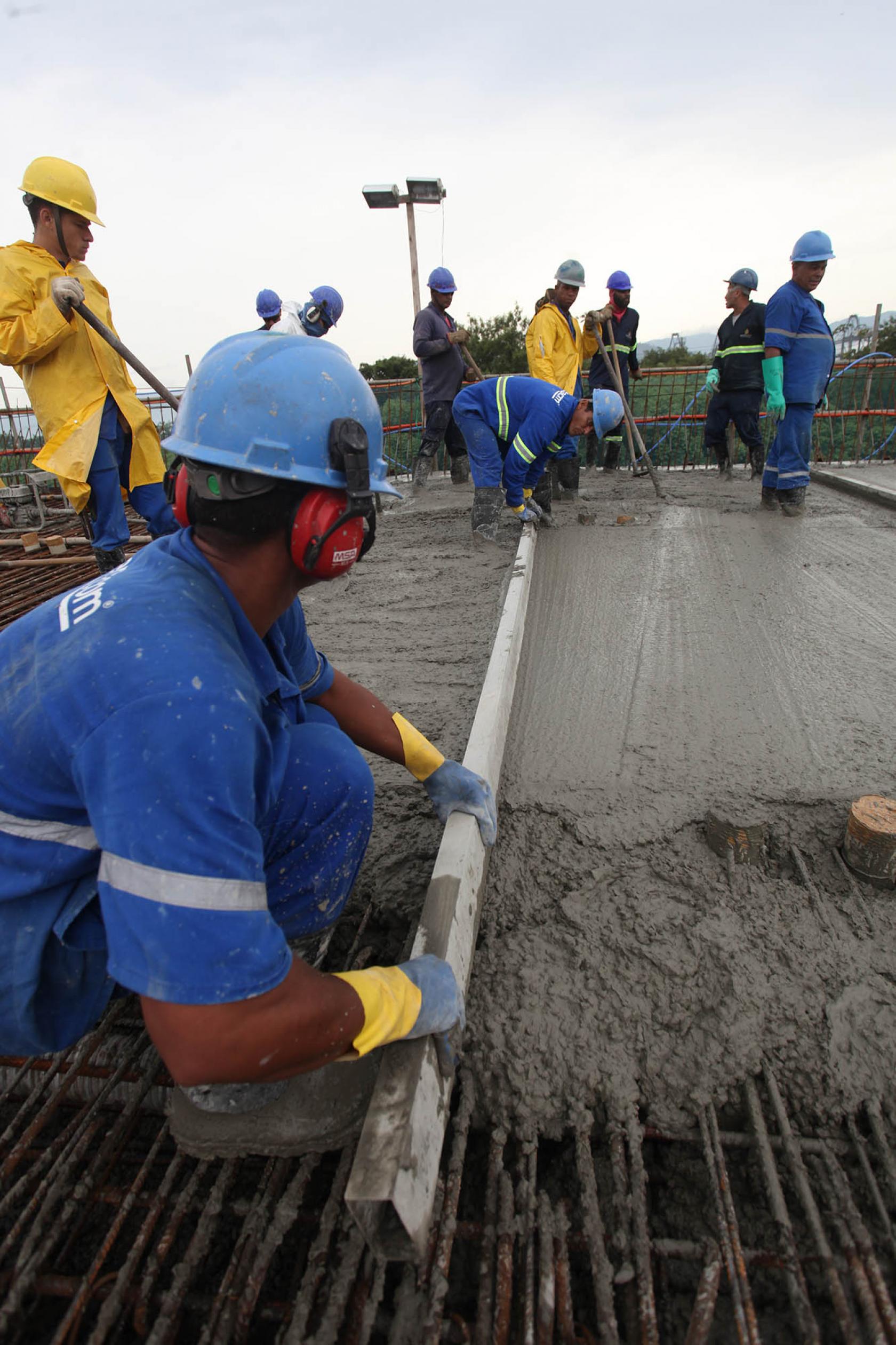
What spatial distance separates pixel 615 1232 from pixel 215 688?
1.18m

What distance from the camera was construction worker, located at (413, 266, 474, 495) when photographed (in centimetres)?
649

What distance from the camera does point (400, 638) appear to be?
3688 millimetres

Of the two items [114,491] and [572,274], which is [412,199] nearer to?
[572,274]

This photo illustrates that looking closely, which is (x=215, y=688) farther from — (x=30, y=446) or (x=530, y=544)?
(x=30, y=446)

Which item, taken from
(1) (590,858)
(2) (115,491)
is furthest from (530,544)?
(1) (590,858)

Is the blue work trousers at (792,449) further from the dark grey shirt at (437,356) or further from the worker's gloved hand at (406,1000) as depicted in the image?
the worker's gloved hand at (406,1000)

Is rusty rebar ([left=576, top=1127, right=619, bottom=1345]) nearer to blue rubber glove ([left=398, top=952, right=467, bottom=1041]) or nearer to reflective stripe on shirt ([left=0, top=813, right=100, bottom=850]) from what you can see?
blue rubber glove ([left=398, top=952, right=467, bottom=1041])

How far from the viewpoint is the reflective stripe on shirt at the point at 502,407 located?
497 centimetres

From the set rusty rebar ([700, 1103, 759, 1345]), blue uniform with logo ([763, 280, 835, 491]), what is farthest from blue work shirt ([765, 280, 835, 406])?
rusty rebar ([700, 1103, 759, 1345])

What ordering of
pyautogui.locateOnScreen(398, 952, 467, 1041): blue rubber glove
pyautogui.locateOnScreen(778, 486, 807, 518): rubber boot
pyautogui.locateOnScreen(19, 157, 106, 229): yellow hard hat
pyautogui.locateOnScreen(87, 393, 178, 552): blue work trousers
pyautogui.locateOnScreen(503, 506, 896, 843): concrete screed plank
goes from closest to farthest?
pyautogui.locateOnScreen(398, 952, 467, 1041): blue rubber glove → pyautogui.locateOnScreen(503, 506, 896, 843): concrete screed plank → pyautogui.locateOnScreen(19, 157, 106, 229): yellow hard hat → pyautogui.locateOnScreen(87, 393, 178, 552): blue work trousers → pyautogui.locateOnScreen(778, 486, 807, 518): rubber boot

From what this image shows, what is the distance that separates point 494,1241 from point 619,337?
7.41 m

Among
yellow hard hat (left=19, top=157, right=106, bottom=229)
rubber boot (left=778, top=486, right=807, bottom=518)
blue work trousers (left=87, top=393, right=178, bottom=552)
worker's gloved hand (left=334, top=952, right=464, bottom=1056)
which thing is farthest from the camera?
rubber boot (left=778, top=486, right=807, bottom=518)

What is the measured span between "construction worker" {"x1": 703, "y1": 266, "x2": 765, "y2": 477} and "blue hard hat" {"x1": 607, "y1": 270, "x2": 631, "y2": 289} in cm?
95

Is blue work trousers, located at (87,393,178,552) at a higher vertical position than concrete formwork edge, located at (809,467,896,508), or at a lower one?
higher
